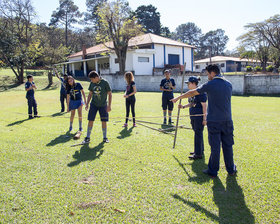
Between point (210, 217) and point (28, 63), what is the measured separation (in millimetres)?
34900

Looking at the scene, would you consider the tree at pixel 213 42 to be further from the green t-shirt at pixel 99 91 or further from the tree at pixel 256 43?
the green t-shirt at pixel 99 91

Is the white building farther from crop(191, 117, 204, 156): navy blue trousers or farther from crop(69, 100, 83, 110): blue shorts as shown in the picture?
crop(191, 117, 204, 156): navy blue trousers

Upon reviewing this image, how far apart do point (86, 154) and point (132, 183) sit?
1868mm

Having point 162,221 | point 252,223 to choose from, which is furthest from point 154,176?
point 252,223

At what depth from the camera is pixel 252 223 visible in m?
2.87

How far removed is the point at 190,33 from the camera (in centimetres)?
9356

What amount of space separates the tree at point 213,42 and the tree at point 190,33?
7.51ft

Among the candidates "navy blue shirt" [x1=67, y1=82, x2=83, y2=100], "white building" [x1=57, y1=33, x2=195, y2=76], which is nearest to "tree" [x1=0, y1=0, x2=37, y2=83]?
"white building" [x1=57, y1=33, x2=195, y2=76]

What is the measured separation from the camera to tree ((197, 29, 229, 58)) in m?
91.8

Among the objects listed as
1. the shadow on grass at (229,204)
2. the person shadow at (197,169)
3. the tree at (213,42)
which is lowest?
the shadow on grass at (229,204)

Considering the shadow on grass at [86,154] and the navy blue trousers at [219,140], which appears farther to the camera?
the shadow on grass at [86,154]

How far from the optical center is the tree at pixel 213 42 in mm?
91750

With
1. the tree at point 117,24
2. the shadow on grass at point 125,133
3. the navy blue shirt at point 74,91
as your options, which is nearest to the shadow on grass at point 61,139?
the navy blue shirt at point 74,91

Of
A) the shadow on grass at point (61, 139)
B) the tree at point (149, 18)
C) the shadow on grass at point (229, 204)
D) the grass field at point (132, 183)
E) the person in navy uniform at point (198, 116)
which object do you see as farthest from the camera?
the tree at point (149, 18)
